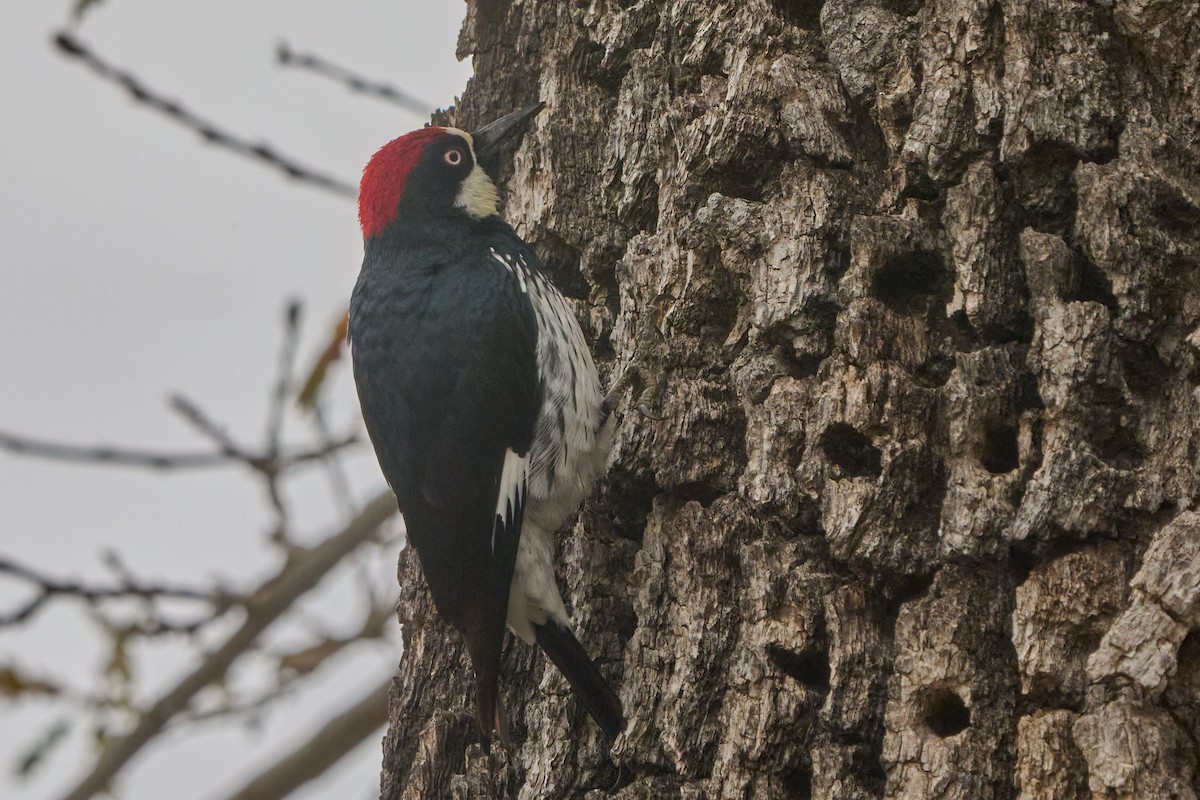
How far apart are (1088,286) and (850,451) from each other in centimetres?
51

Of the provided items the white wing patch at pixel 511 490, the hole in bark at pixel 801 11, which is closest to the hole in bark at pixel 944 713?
the white wing patch at pixel 511 490

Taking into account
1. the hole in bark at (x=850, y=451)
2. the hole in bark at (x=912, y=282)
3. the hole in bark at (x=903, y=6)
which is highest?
the hole in bark at (x=903, y=6)

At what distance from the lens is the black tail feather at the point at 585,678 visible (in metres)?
2.54

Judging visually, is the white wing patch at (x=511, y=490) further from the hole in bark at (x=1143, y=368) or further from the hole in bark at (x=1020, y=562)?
the hole in bark at (x=1143, y=368)

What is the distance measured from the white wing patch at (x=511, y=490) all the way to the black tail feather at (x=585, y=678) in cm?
40

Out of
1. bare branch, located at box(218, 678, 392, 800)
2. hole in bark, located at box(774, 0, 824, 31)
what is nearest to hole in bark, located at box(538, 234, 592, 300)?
hole in bark, located at box(774, 0, 824, 31)

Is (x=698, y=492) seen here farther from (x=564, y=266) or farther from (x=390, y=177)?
(x=390, y=177)

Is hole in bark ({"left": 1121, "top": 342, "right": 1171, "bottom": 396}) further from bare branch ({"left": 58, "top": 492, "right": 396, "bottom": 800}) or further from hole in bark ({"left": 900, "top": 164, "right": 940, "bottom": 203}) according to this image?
bare branch ({"left": 58, "top": 492, "right": 396, "bottom": 800})

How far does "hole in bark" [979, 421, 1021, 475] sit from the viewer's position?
2311 millimetres

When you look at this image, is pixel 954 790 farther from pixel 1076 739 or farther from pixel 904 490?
pixel 904 490

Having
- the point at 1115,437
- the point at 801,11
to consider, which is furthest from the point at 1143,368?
the point at 801,11

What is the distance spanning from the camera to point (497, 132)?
3.54 meters

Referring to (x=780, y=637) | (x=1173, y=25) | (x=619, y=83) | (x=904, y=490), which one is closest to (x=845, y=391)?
(x=904, y=490)

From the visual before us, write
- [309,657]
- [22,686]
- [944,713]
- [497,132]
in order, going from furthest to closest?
1. [22,686]
2. [309,657]
3. [497,132]
4. [944,713]
